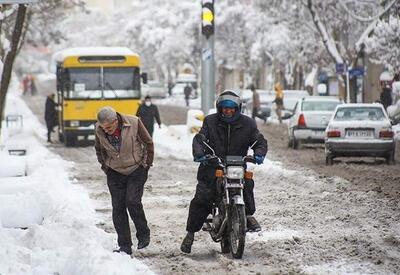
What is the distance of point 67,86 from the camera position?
97.9 feet

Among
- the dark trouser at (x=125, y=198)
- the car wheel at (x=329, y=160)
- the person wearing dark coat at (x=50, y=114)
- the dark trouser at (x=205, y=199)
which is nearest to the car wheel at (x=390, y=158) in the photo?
the car wheel at (x=329, y=160)

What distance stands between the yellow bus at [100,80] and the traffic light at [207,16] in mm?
5931

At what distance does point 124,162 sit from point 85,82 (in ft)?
65.5

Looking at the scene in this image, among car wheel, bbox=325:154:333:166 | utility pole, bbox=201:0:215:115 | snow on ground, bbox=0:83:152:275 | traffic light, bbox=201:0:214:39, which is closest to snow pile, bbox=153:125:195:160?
utility pole, bbox=201:0:215:115

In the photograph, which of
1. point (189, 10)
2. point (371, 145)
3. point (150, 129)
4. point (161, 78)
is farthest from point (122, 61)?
point (161, 78)

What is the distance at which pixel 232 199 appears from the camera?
31.7 ft

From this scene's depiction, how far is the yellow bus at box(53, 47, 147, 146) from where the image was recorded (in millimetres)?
29688

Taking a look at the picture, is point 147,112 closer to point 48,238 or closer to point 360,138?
point 360,138

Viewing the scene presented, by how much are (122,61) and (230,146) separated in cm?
2016

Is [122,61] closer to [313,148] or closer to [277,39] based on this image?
[313,148]

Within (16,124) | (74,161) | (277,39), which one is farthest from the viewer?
(277,39)

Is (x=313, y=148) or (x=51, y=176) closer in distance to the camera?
(x=51, y=176)

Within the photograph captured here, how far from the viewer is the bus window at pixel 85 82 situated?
97.6 ft

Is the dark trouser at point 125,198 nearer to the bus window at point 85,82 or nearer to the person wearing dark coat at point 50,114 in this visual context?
the bus window at point 85,82
